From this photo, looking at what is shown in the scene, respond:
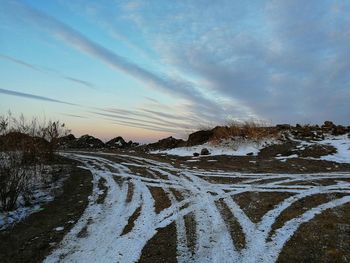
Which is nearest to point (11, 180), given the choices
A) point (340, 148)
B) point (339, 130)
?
point (340, 148)

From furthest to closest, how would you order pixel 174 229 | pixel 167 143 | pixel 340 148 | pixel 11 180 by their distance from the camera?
pixel 167 143 → pixel 340 148 → pixel 11 180 → pixel 174 229

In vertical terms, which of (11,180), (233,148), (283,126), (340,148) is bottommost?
(11,180)

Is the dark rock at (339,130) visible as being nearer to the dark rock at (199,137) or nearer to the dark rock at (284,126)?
the dark rock at (284,126)

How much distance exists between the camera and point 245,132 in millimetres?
Result: 21516

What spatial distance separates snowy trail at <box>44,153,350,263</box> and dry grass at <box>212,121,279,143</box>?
862 centimetres

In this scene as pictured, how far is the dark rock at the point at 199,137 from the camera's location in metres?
24.1

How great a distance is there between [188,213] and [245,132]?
14839 millimetres

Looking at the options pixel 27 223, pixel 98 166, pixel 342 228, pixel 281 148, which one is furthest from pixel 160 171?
pixel 281 148

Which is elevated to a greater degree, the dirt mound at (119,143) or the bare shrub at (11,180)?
the dirt mound at (119,143)

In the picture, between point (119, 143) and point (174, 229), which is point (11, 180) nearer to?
point (174, 229)

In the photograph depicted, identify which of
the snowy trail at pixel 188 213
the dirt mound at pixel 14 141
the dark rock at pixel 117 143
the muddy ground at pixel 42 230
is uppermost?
the dark rock at pixel 117 143

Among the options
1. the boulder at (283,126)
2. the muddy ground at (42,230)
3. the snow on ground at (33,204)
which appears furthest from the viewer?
the boulder at (283,126)

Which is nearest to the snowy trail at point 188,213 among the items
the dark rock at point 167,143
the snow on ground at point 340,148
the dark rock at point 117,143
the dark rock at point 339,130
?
the snow on ground at point 340,148

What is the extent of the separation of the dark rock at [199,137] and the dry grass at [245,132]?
1572mm
